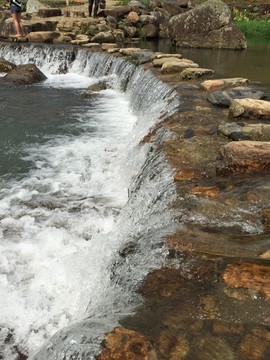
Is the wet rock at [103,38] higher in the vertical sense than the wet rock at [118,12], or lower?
lower

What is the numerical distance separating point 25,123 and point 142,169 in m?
4.25

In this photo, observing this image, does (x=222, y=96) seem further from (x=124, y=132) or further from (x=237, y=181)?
(x=237, y=181)

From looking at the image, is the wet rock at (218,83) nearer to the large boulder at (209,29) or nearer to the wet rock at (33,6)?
the large boulder at (209,29)

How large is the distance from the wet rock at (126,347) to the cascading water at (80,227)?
58 mm

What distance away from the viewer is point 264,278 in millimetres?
2336

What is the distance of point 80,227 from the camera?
4.59 m

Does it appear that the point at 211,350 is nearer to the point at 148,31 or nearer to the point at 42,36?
the point at 42,36

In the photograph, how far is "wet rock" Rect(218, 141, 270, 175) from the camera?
382cm

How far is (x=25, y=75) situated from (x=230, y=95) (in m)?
7.48

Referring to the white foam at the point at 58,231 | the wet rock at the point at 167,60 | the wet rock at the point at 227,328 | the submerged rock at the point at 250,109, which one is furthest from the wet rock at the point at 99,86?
the wet rock at the point at 227,328

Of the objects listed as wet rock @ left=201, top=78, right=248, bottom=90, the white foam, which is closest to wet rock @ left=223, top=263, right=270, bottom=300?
the white foam

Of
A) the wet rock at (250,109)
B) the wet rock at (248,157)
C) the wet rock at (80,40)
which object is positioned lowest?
the wet rock at (248,157)

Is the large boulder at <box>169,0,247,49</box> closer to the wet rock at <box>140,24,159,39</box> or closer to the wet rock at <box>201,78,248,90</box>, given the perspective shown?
the wet rock at <box>140,24,159,39</box>

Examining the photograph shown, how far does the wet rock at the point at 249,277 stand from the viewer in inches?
90.4
